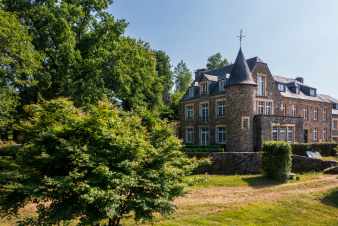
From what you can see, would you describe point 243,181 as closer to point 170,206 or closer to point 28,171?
point 170,206

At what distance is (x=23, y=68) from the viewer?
2198cm

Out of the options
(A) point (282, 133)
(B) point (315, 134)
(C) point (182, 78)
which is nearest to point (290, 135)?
(A) point (282, 133)

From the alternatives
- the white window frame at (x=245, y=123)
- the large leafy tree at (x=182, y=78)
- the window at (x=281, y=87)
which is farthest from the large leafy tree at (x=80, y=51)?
the large leafy tree at (x=182, y=78)

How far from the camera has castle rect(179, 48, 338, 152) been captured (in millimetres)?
33312

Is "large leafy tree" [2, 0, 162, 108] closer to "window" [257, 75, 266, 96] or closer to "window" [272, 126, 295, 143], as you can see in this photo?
"window" [257, 75, 266, 96]

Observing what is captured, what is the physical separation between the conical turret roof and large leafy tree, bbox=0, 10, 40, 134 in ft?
60.8

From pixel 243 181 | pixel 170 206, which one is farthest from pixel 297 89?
pixel 170 206

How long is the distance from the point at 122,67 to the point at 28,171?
21.8m

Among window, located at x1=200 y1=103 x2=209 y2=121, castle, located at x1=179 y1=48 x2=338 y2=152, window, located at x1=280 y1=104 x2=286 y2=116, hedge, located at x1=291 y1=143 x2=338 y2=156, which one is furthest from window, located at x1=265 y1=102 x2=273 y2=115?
window, located at x1=200 y1=103 x2=209 y2=121

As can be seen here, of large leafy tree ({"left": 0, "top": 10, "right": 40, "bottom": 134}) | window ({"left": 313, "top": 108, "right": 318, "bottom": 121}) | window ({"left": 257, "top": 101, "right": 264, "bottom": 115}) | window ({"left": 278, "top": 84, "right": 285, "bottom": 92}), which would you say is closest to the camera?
large leafy tree ({"left": 0, "top": 10, "right": 40, "bottom": 134})

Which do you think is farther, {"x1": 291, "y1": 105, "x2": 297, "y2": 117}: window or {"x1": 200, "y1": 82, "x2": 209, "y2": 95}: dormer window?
{"x1": 291, "y1": 105, "x2": 297, "y2": 117}: window

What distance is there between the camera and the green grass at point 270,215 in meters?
12.0

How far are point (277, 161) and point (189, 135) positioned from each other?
22816mm

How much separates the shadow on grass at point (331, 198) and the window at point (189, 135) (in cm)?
2604
